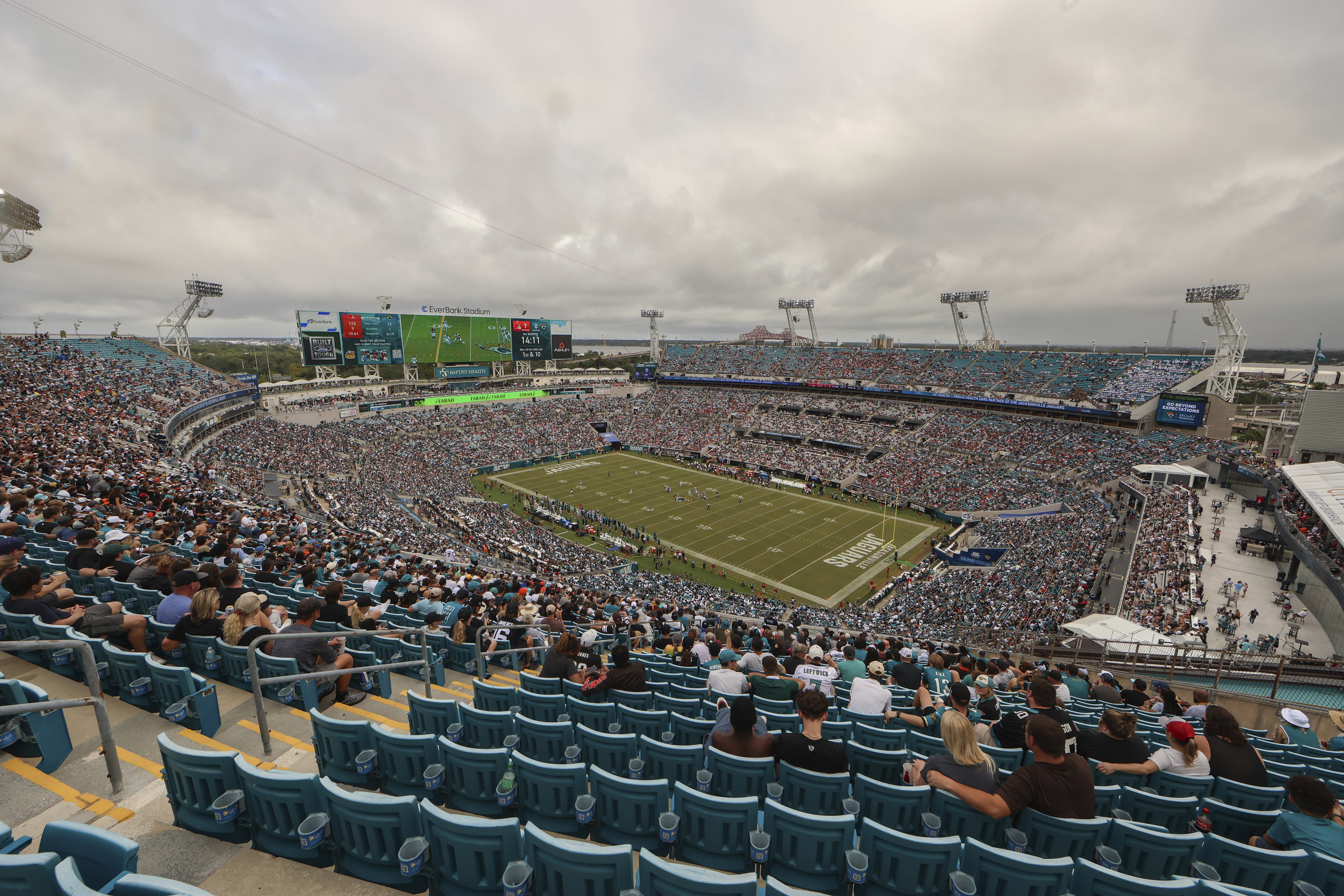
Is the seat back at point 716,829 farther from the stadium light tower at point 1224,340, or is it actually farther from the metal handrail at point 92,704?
the stadium light tower at point 1224,340

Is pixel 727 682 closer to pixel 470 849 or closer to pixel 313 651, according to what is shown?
pixel 470 849

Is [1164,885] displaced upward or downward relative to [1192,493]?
upward

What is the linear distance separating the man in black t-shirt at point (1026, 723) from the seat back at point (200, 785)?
6.53m

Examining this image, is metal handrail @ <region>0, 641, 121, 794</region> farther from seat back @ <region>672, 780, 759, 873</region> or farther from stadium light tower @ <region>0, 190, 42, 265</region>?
stadium light tower @ <region>0, 190, 42, 265</region>

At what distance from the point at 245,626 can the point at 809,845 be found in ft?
21.1

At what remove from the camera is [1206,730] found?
5.34 metres

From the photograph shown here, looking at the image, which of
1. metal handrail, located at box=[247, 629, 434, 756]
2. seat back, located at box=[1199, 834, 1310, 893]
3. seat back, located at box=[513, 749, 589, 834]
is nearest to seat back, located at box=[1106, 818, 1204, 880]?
seat back, located at box=[1199, 834, 1310, 893]

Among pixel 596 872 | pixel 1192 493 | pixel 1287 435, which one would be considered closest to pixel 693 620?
pixel 596 872

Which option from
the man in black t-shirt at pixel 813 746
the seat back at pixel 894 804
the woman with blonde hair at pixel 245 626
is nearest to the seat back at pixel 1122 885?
the seat back at pixel 894 804

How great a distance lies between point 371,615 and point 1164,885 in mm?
9126

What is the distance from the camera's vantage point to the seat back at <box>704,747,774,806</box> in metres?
4.73

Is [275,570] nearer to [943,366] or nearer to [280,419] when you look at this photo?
[280,419]

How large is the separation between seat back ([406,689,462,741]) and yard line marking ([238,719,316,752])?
92 cm

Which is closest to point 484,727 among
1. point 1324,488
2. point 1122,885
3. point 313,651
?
point 313,651
